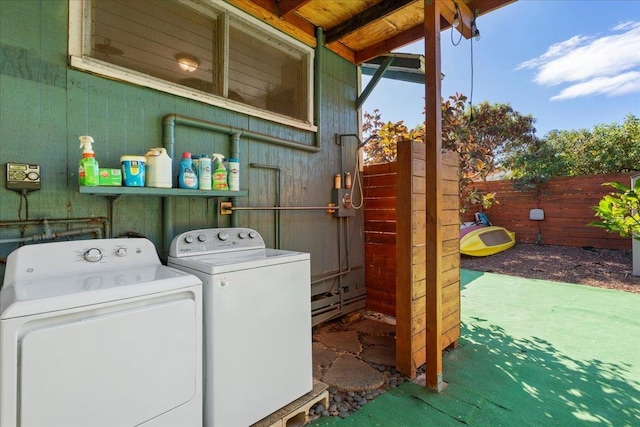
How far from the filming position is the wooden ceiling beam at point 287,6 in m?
2.46

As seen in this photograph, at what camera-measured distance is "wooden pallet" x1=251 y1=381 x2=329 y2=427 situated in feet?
5.17

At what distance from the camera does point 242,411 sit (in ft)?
4.90

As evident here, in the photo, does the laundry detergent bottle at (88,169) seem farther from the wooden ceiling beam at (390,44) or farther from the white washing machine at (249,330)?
the wooden ceiling beam at (390,44)

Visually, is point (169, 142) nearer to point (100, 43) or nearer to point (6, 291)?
point (100, 43)

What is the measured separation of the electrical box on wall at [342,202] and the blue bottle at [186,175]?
5.33 ft

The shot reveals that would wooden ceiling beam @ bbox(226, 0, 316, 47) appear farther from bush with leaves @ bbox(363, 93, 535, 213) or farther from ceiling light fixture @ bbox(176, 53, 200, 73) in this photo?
bush with leaves @ bbox(363, 93, 535, 213)

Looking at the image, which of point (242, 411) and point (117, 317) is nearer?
point (117, 317)

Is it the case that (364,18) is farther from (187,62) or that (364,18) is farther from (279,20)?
(187,62)

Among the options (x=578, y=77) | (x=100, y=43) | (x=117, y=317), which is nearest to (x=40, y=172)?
(x=100, y=43)

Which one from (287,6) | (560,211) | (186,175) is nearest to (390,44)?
(287,6)

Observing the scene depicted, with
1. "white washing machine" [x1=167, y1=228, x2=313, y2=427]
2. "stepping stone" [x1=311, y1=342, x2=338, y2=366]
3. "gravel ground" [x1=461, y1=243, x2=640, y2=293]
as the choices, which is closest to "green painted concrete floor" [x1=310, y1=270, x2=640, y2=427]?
"white washing machine" [x1=167, y1=228, x2=313, y2=427]

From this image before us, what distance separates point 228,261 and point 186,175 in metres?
0.67

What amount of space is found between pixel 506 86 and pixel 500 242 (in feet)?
17.5

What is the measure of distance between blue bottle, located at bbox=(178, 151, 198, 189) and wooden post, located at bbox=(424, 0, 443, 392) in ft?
5.14
